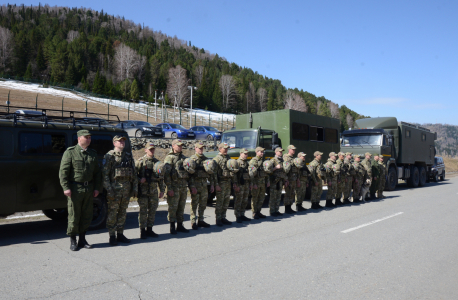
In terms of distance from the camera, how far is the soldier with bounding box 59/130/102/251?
18.3 ft

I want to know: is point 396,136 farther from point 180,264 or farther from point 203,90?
point 203,90

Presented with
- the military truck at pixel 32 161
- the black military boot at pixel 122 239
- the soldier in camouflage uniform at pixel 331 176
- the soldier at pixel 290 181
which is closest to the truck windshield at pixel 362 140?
the soldier in camouflage uniform at pixel 331 176

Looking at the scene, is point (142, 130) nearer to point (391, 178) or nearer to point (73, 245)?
point (391, 178)

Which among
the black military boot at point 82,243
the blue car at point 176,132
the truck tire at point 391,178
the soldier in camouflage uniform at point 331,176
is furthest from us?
the blue car at point 176,132

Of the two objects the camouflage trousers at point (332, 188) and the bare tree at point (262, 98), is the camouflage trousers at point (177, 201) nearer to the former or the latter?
the camouflage trousers at point (332, 188)

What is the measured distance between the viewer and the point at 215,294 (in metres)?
3.89

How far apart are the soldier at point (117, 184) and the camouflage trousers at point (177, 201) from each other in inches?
37.8

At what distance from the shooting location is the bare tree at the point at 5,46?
84312 mm

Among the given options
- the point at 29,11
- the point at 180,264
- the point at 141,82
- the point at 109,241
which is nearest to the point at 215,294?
the point at 180,264

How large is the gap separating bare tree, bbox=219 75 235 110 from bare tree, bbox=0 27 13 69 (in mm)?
57529

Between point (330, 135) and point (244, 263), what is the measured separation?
410 inches

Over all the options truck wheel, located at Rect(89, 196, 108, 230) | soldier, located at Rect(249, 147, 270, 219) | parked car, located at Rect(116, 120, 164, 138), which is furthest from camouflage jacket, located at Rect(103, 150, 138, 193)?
parked car, located at Rect(116, 120, 164, 138)

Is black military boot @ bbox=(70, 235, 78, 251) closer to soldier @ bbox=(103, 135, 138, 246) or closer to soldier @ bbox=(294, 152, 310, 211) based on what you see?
soldier @ bbox=(103, 135, 138, 246)

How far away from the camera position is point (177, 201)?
22.8 ft
